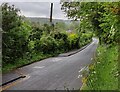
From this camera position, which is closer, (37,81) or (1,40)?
(37,81)

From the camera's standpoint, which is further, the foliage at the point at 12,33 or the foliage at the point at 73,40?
the foliage at the point at 73,40

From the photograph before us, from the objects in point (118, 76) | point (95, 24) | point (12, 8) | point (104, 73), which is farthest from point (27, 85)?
point (95, 24)

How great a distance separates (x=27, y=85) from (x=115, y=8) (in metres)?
7.40

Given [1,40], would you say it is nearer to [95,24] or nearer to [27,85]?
[27,85]

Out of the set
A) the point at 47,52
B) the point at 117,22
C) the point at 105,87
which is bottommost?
the point at 47,52

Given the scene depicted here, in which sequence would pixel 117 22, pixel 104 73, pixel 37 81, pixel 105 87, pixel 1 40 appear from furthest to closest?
pixel 1 40
pixel 37 81
pixel 104 73
pixel 105 87
pixel 117 22

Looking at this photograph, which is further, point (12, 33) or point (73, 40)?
point (73, 40)

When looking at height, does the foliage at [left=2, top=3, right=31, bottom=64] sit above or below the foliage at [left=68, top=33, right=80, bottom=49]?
above

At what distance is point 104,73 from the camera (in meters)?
13.4

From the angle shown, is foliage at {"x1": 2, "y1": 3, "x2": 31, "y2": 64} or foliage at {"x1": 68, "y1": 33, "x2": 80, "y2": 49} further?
foliage at {"x1": 68, "y1": 33, "x2": 80, "y2": 49}

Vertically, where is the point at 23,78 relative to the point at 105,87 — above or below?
below

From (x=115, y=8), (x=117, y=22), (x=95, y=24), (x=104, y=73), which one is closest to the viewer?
(x=115, y=8)

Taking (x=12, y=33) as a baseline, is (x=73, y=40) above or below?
below

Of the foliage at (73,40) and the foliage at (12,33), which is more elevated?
the foliage at (12,33)
